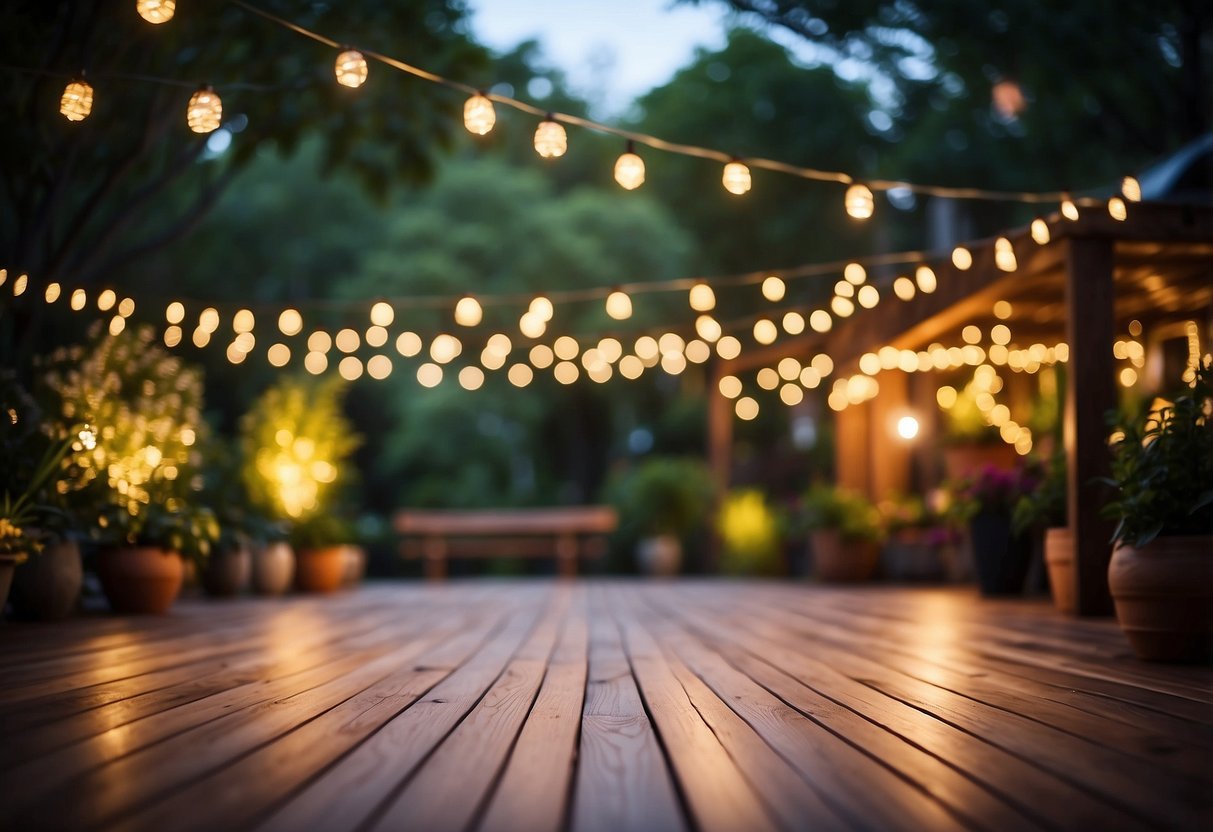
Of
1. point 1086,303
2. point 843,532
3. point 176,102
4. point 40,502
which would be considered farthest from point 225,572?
point 1086,303

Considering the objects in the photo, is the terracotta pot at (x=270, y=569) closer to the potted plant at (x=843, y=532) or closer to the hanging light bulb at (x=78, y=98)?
the potted plant at (x=843, y=532)

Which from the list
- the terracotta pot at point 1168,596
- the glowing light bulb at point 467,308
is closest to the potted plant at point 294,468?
the glowing light bulb at point 467,308

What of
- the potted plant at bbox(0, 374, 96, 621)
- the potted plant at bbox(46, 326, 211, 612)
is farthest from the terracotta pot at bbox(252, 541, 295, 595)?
the potted plant at bbox(0, 374, 96, 621)

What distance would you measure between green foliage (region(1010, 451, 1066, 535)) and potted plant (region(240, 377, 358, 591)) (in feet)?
17.5

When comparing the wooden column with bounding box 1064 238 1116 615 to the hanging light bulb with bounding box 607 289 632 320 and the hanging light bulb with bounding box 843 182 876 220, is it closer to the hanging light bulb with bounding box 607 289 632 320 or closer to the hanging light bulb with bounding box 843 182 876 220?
the hanging light bulb with bounding box 843 182 876 220

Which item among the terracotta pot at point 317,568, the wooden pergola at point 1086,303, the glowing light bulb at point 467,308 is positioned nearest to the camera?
the wooden pergola at point 1086,303

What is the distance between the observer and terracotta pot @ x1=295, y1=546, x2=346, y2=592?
865 centimetres

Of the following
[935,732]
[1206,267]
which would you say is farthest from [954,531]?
[935,732]

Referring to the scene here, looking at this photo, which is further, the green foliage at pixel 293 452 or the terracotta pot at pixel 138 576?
the green foliage at pixel 293 452

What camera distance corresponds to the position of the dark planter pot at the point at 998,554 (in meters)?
6.71

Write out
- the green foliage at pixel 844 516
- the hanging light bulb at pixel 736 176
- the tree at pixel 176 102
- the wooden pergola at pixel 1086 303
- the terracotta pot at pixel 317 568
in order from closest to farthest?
the hanging light bulb at pixel 736 176, the wooden pergola at pixel 1086 303, the tree at pixel 176 102, the terracotta pot at pixel 317 568, the green foliage at pixel 844 516

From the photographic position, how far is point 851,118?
12.8 meters

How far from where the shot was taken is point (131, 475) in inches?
214

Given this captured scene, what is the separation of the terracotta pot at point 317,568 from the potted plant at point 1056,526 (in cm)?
549
